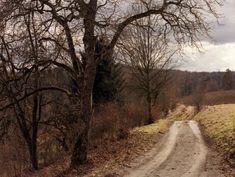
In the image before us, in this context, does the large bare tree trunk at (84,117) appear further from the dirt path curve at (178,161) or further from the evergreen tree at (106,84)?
the evergreen tree at (106,84)

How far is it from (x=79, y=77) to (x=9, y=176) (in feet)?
46.3

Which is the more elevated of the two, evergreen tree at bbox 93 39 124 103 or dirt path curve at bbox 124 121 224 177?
evergreen tree at bbox 93 39 124 103

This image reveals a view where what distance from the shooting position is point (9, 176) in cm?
3167

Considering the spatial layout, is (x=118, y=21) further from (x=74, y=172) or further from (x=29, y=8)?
(x=74, y=172)

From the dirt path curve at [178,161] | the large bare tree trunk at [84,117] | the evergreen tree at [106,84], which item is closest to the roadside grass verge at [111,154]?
the large bare tree trunk at [84,117]

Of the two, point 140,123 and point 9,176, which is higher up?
point 140,123

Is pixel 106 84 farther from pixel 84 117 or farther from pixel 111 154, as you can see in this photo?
pixel 84 117

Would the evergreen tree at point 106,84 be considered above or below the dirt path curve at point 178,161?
above

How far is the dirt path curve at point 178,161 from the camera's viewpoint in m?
17.4

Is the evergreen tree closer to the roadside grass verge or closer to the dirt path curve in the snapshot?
the roadside grass verge

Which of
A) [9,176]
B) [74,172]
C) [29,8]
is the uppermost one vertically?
[29,8]

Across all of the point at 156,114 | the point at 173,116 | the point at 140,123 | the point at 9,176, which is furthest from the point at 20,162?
the point at 173,116

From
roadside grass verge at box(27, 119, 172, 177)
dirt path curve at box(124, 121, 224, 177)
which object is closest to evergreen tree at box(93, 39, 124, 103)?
roadside grass verge at box(27, 119, 172, 177)

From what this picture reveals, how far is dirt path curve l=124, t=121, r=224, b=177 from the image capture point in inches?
683
